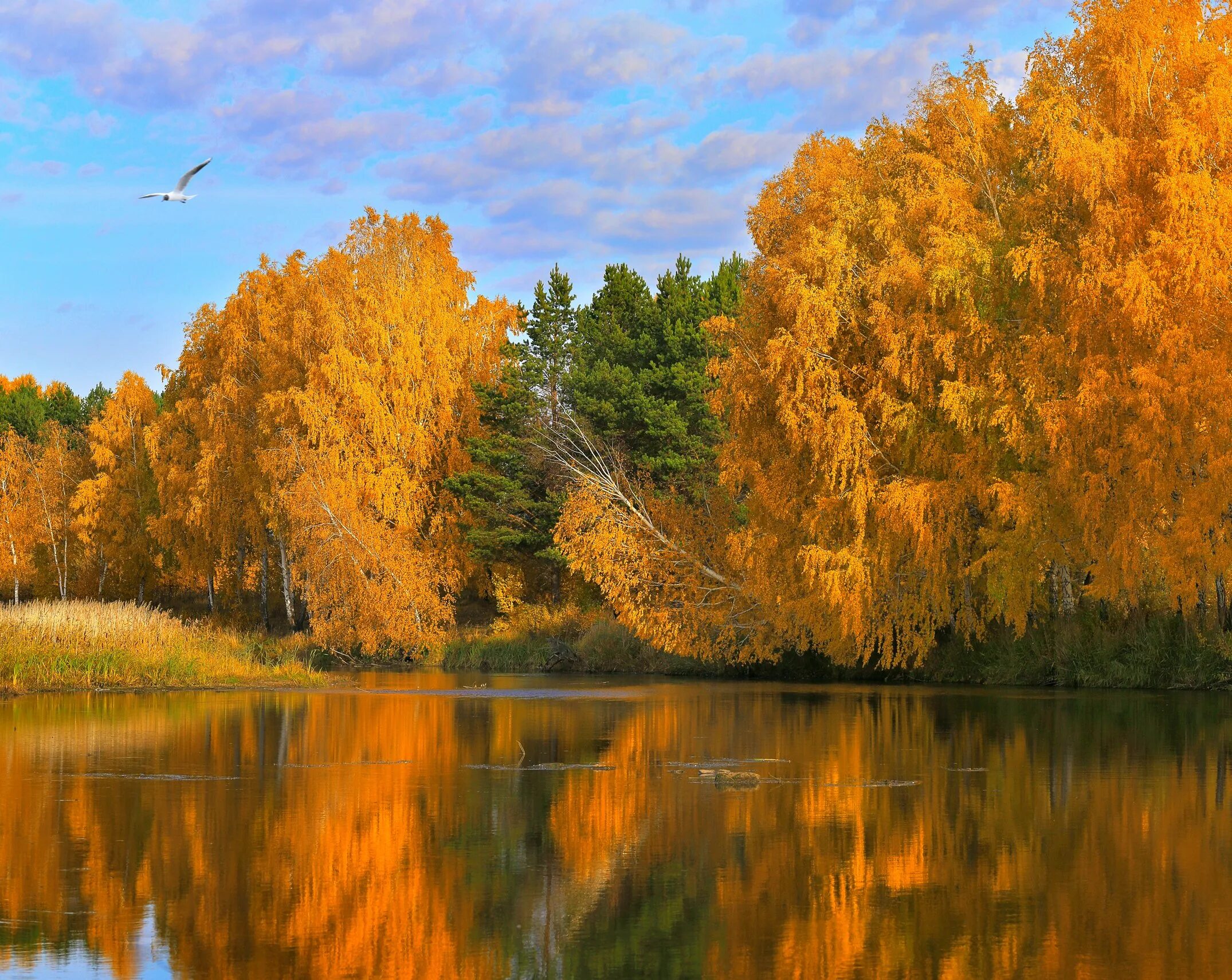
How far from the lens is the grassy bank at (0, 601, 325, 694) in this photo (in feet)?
103

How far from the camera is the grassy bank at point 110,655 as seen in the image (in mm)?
31438

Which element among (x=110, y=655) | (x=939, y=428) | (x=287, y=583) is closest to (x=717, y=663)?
(x=939, y=428)

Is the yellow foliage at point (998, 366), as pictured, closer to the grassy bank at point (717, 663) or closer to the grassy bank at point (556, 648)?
the grassy bank at point (717, 663)

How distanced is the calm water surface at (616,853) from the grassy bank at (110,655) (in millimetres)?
9386

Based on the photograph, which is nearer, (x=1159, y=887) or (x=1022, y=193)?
(x=1159, y=887)

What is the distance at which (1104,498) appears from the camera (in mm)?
31047

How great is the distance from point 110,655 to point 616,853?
951 inches

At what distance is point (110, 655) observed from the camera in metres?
32.8

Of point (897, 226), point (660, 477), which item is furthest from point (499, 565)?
point (897, 226)

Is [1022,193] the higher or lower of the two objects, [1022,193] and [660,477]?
the higher

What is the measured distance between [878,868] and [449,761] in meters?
8.79

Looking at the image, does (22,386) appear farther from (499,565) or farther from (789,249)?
(789,249)

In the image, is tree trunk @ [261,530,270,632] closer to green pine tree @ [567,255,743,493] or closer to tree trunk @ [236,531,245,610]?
tree trunk @ [236,531,245,610]

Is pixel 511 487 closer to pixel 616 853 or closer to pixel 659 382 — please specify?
pixel 659 382
